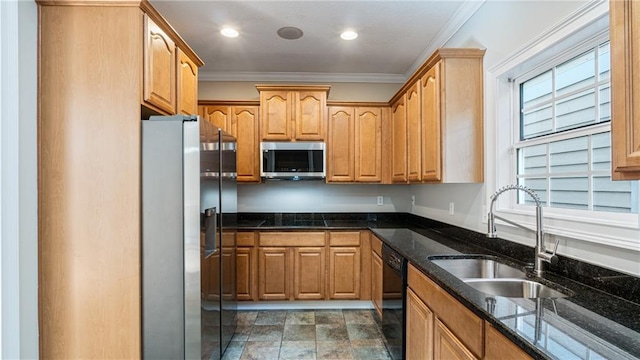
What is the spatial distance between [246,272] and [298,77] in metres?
2.33

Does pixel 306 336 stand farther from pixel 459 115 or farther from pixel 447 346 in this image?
pixel 459 115

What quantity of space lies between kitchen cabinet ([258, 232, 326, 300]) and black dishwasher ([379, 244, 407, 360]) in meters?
0.91

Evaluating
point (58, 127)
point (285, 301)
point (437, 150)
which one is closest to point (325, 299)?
point (285, 301)

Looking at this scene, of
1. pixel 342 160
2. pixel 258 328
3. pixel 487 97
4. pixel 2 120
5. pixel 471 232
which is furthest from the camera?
pixel 342 160

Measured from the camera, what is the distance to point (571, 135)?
1.59 metres

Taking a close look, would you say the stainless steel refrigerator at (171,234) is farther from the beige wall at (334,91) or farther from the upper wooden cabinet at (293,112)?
the beige wall at (334,91)

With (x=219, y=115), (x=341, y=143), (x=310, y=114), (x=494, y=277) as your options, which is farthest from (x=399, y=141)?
(x=219, y=115)

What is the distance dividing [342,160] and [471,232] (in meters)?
1.64

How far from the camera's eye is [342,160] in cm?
353

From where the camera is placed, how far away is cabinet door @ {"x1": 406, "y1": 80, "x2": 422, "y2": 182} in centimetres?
263

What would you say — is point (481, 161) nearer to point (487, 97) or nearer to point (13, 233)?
point (487, 97)

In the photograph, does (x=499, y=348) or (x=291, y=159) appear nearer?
(x=499, y=348)

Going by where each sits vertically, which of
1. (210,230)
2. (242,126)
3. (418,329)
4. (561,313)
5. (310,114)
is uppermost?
(310,114)

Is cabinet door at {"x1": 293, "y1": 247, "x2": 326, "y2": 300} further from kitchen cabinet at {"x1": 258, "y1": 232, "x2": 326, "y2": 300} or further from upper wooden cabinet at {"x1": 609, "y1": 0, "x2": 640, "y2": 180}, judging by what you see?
upper wooden cabinet at {"x1": 609, "y1": 0, "x2": 640, "y2": 180}
